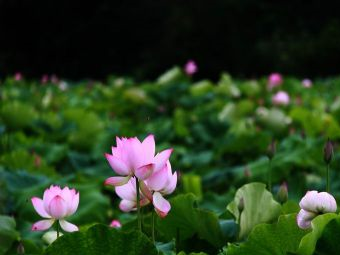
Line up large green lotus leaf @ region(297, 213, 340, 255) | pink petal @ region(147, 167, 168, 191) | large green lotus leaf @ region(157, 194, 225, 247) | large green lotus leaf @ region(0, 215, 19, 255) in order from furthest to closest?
1. large green lotus leaf @ region(0, 215, 19, 255)
2. large green lotus leaf @ region(157, 194, 225, 247)
3. pink petal @ region(147, 167, 168, 191)
4. large green lotus leaf @ region(297, 213, 340, 255)

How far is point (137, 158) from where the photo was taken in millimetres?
1206

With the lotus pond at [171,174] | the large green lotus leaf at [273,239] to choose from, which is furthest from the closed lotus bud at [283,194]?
the large green lotus leaf at [273,239]

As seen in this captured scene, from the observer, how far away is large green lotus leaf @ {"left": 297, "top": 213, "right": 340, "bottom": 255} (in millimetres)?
1130

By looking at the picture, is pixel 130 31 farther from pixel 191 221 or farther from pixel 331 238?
pixel 331 238

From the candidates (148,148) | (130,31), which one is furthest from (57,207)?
(130,31)

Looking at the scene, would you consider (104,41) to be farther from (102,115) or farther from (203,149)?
(203,149)

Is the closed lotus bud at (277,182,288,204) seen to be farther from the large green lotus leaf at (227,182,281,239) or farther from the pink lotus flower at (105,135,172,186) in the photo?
the pink lotus flower at (105,135,172,186)

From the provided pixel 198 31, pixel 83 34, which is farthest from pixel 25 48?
pixel 198 31

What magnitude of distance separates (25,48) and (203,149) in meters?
16.2

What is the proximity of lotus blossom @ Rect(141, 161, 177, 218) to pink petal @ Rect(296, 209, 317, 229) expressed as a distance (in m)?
0.21

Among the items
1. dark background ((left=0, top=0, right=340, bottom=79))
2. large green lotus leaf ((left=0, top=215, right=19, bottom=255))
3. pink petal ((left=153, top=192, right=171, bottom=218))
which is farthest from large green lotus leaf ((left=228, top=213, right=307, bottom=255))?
dark background ((left=0, top=0, right=340, bottom=79))

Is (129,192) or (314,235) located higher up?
(129,192)

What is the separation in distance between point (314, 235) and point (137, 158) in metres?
0.29

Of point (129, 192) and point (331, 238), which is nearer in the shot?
point (331, 238)
